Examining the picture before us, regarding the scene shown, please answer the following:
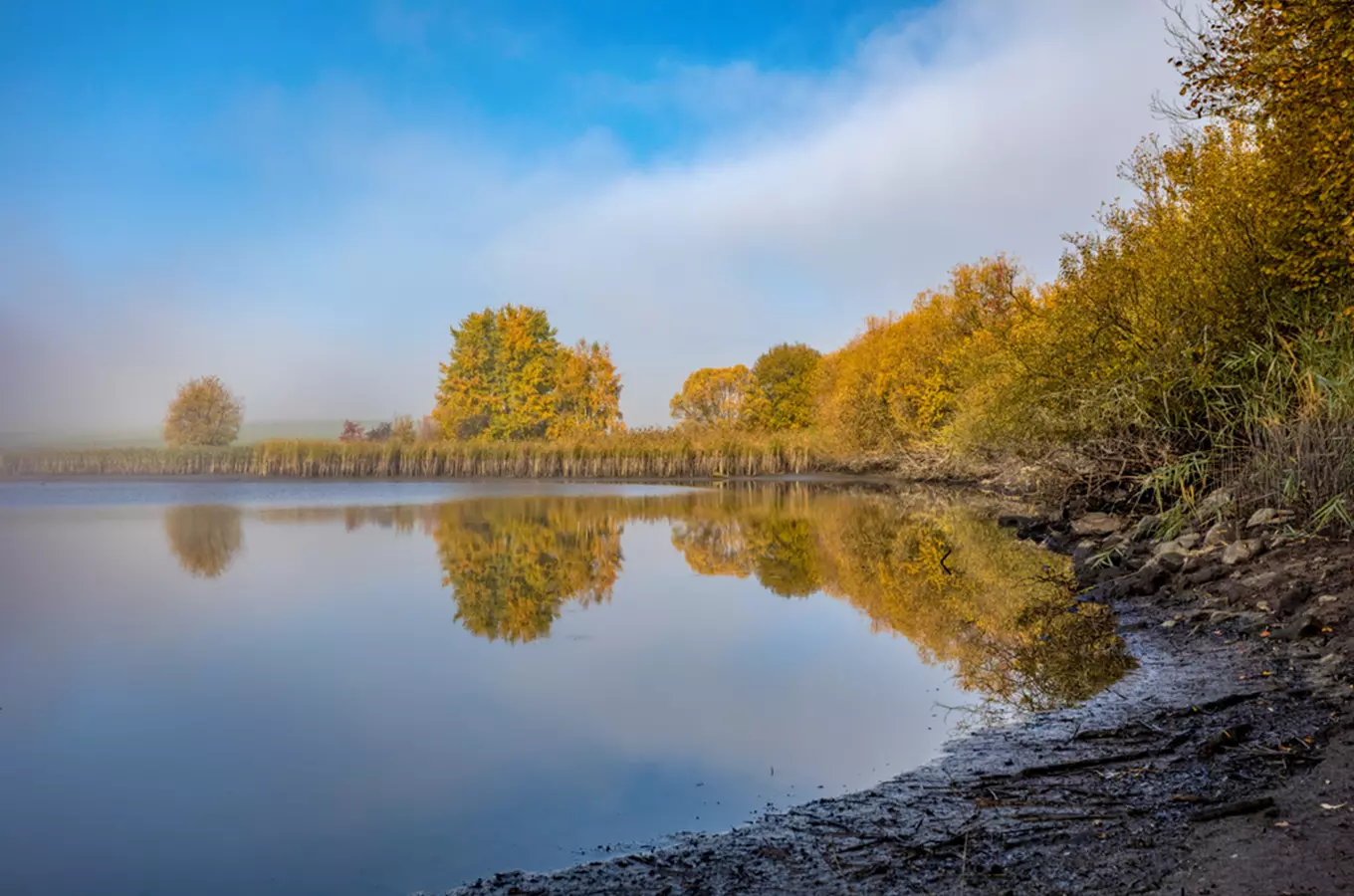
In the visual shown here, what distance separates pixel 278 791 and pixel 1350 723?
16.6ft

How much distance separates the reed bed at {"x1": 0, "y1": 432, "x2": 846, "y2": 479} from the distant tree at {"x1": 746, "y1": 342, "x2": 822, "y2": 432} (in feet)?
47.4

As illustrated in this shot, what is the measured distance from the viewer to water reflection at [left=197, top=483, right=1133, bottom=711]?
21.4 ft

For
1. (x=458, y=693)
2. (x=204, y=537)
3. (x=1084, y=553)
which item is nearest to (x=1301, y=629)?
(x=458, y=693)

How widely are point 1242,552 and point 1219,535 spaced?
35.0 inches

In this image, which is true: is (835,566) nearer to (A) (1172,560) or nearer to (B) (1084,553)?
(B) (1084,553)

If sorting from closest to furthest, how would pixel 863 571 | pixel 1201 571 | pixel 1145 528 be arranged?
pixel 1201 571 → pixel 1145 528 → pixel 863 571

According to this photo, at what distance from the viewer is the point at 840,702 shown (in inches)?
219

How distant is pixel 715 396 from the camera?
2256 inches

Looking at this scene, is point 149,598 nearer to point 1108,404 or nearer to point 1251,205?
point 1108,404

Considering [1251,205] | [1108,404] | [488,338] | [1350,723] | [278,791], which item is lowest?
[278,791]

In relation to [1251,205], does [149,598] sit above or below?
below

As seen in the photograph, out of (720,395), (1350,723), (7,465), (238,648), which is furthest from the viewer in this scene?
(720,395)

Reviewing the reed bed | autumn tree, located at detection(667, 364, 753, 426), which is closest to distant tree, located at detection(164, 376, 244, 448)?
the reed bed

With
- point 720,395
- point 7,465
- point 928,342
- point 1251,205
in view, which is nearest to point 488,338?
point 720,395
